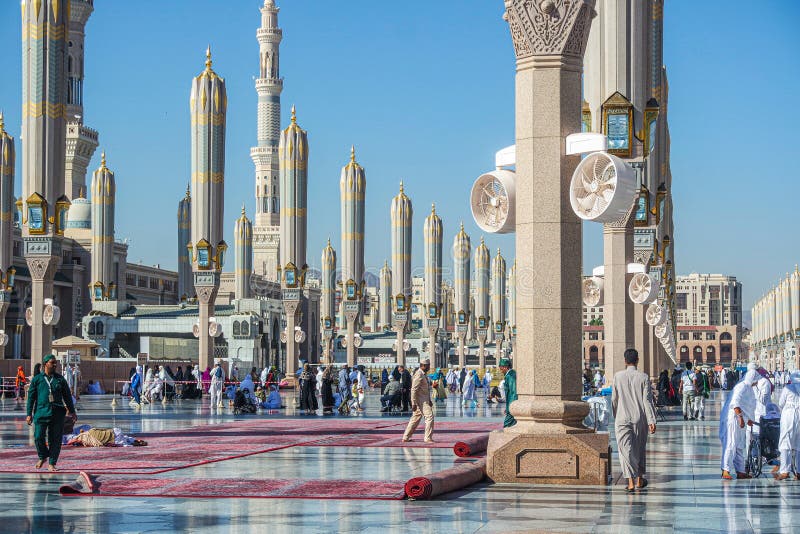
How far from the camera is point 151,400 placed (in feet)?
115

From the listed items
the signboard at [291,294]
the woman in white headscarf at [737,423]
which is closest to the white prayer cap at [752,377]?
the woman in white headscarf at [737,423]

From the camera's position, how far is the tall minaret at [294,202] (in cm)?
5047

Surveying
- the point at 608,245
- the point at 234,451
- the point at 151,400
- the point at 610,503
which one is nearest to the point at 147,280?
the point at 151,400

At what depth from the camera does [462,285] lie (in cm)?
8219

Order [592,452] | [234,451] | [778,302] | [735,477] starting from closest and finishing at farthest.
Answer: [592,452] → [735,477] → [234,451] → [778,302]

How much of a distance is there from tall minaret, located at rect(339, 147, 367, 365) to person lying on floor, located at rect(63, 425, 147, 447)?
38490 mm

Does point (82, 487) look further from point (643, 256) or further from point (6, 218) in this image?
point (6, 218)

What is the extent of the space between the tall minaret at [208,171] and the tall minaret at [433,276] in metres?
29.3

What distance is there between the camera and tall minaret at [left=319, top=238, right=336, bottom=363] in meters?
70.3

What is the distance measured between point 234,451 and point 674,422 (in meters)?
11.8

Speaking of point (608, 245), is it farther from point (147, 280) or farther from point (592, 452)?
point (147, 280)

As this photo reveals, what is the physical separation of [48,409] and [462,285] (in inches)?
2715

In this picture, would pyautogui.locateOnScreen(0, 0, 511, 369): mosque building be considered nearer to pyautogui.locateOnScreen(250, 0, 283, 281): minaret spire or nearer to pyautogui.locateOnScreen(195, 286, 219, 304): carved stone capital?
pyautogui.locateOnScreen(195, 286, 219, 304): carved stone capital

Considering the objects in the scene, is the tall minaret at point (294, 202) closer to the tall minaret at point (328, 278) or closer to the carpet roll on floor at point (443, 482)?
the tall minaret at point (328, 278)
